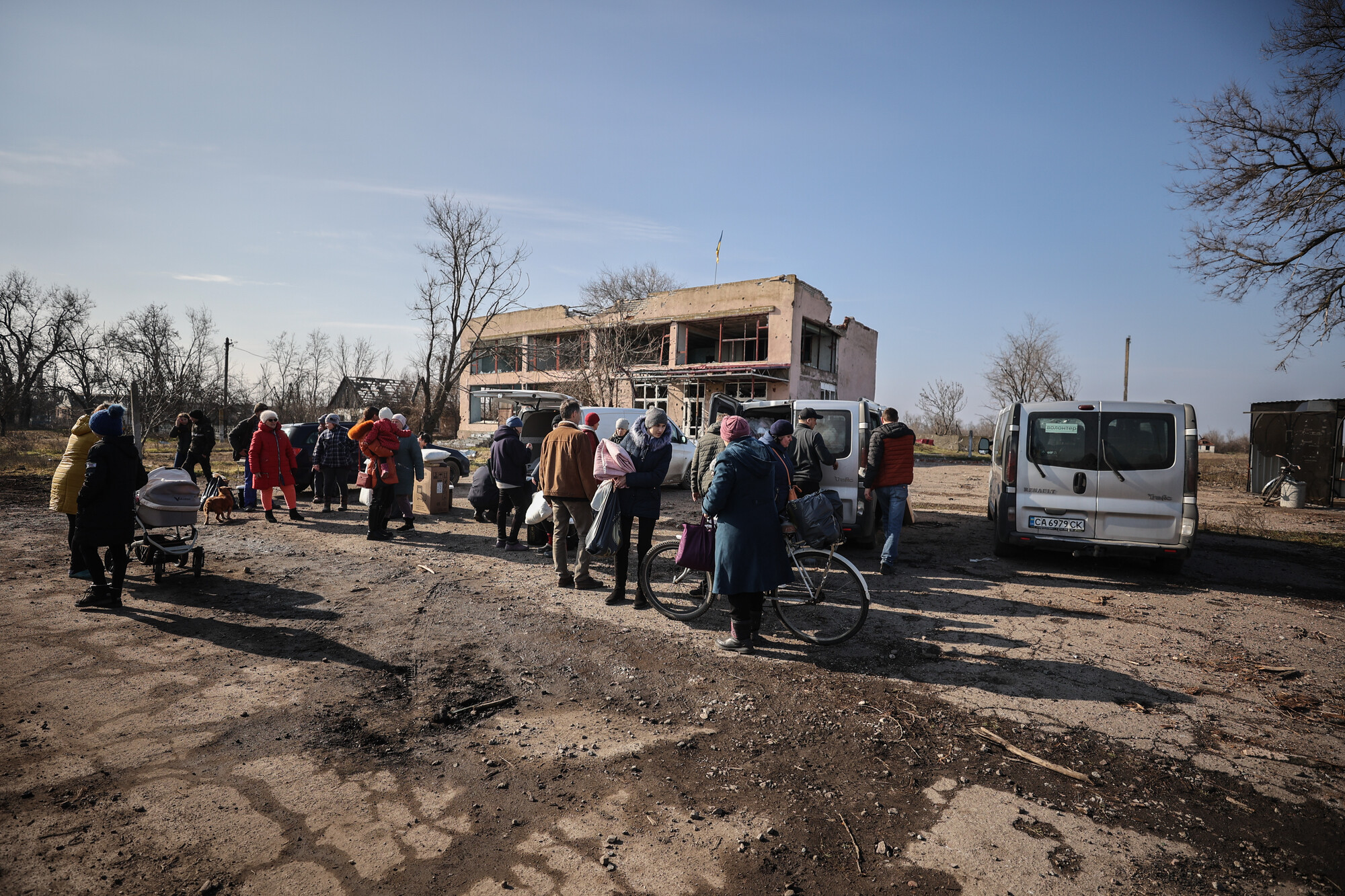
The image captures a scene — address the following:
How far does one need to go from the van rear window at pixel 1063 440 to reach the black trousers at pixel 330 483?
11.1 meters

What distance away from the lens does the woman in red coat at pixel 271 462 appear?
1026cm

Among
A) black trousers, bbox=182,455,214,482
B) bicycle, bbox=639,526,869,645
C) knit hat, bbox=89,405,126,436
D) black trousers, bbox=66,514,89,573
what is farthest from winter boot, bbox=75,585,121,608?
black trousers, bbox=182,455,214,482

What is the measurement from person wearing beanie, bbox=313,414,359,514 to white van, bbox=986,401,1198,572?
10.7 m

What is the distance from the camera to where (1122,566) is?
8.50 metres

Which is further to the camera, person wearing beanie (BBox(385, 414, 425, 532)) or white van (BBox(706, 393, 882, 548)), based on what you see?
person wearing beanie (BBox(385, 414, 425, 532))

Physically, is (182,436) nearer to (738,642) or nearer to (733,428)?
(733,428)

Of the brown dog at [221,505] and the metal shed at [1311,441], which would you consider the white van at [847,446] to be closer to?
the brown dog at [221,505]

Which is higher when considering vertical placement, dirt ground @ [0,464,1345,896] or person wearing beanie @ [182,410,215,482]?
person wearing beanie @ [182,410,215,482]

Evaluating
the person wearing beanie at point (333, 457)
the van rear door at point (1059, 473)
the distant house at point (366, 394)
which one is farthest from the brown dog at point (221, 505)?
the distant house at point (366, 394)

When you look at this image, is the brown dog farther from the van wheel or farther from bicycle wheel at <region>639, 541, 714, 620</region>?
the van wheel

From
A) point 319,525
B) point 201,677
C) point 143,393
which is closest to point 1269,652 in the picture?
point 201,677

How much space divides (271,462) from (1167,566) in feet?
44.3

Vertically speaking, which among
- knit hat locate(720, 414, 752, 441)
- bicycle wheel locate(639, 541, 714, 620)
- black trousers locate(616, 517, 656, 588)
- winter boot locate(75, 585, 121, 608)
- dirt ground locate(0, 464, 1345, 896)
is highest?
knit hat locate(720, 414, 752, 441)

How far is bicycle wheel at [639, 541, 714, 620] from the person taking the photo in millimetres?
5852
